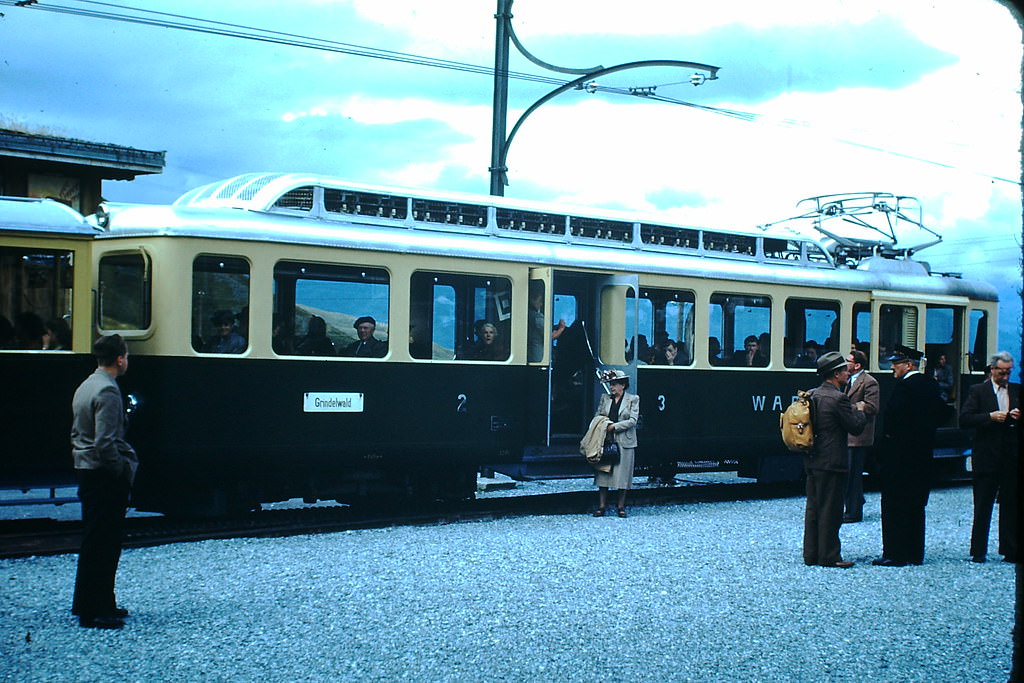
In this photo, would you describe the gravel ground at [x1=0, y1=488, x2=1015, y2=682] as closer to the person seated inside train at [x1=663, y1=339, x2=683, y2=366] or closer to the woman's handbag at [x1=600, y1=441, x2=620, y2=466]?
the woman's handbag at [x1=600, y1=441, x2=620, y2=466]

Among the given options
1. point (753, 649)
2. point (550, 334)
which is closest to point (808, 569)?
point (753, 649)

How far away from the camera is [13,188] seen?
792 inches

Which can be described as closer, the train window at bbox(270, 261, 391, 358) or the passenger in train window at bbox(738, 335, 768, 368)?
the train window at bbox(270, 261, 391, 358)

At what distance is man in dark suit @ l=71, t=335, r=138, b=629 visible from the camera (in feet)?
22.5

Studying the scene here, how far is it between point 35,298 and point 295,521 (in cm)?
324

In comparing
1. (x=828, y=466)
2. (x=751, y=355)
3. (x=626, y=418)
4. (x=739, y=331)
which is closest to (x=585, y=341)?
(x=626, y=418)

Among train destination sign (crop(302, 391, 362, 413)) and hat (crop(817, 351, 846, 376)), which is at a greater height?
hat (crop(817, 351, 846, 376))

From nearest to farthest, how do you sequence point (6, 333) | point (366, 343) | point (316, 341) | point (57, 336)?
point (6, 333) < point (57, 336) < point (316, 341) < point (366, 343)

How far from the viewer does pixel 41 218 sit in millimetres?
10070

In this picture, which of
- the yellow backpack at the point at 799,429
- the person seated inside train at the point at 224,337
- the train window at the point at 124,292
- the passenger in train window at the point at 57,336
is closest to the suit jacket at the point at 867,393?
the yellow backpack at the point at 799,429

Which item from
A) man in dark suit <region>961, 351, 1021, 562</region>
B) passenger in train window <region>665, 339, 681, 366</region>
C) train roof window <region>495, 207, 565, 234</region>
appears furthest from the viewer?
passenger in train window <region>665, 339, 681, 366</region>

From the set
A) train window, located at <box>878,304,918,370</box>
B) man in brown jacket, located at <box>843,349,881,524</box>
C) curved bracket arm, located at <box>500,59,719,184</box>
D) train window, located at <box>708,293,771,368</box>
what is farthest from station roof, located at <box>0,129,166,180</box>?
man in brown jacket, located at <box>843,349,881,524</box>

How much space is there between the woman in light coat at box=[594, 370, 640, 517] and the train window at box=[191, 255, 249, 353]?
3.94 meters

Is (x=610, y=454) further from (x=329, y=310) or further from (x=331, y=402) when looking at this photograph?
(x=329, y=310)
